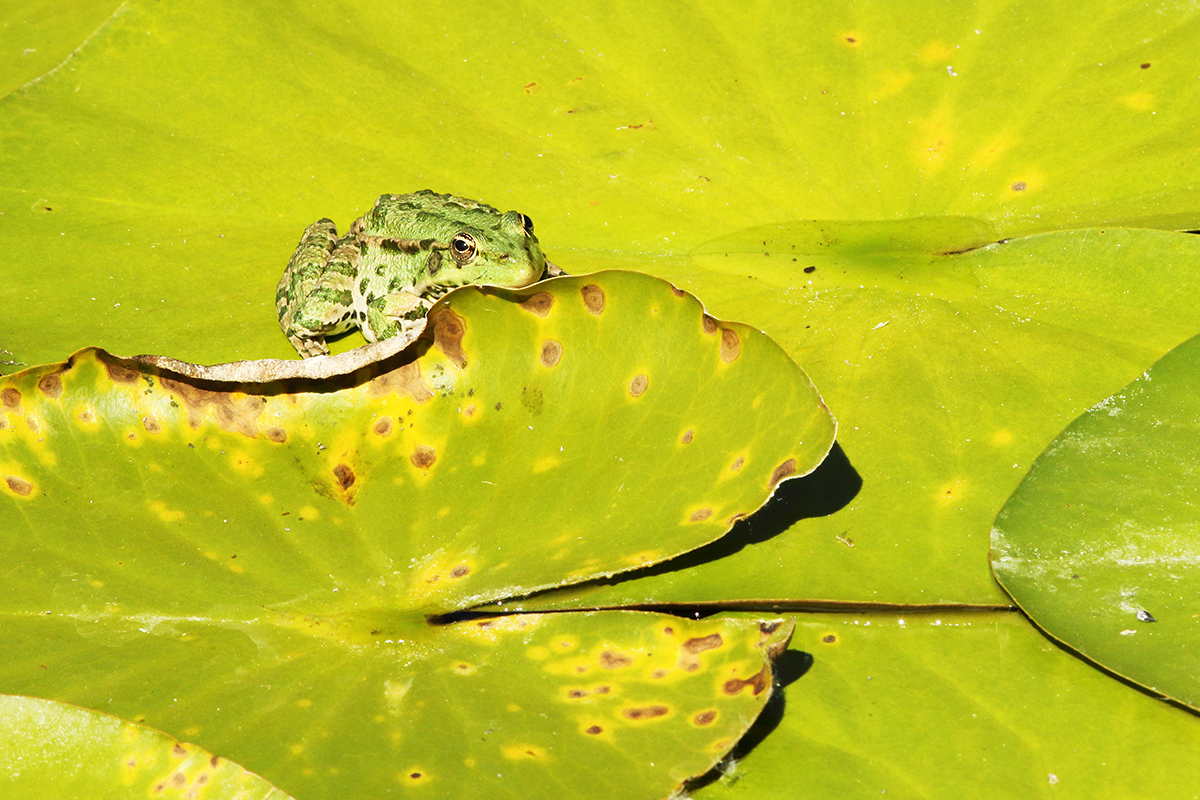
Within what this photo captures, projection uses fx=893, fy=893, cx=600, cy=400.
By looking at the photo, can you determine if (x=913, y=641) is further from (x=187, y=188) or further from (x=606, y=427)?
(x=187, y=188)

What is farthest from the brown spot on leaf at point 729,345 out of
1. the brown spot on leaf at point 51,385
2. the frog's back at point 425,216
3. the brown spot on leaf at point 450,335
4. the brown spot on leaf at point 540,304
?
the brown spot on leaf at point 51,385

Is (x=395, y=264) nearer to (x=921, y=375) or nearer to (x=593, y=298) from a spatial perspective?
(x=593, y=298)

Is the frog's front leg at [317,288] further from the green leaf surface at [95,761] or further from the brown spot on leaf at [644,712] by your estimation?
the brown spot on leaf at [644,712]

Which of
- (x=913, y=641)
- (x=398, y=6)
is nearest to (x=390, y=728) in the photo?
(x=913, y=641)

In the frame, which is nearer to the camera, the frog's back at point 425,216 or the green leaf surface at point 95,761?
the green leaf surface at point 95,761

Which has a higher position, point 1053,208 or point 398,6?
point 398,6

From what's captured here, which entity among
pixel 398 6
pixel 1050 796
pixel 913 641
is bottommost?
pixel 1050 796
